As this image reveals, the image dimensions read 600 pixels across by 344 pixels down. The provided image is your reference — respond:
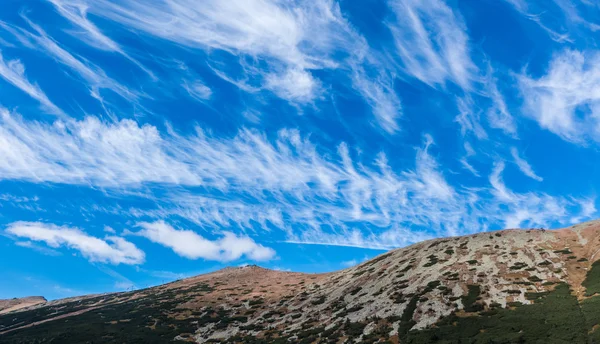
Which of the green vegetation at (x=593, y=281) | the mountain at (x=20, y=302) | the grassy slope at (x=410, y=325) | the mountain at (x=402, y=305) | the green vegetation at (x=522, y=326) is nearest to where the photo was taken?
the green vegetation at (x=522, y=326)

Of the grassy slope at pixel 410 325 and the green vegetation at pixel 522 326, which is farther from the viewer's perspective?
the grassy slope at pixel 410 325

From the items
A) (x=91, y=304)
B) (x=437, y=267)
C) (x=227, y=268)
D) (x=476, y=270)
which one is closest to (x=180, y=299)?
(x=91, y=304)

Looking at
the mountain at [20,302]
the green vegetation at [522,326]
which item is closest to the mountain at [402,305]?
the green vegetation at [522,326]

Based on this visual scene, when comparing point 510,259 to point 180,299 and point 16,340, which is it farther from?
point 16,340

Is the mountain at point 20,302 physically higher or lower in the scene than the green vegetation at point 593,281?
higher

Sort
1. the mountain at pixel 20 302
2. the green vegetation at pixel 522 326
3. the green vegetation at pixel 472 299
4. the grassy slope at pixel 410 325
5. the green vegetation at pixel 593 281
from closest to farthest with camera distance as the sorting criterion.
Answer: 1. the green vegetation at pixel 522 326
2. the grassy slope at pixel 410 325
3. the green vegetation at pixel 593 281
4. the green vegetation at pixel 472 299
5. the mountain at pixel 20 302

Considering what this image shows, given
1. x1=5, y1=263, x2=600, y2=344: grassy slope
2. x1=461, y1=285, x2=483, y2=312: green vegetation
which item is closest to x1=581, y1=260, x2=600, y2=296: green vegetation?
x1=5, y1=263, x2=600, y2=344: grassy slope

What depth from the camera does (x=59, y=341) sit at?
235ft

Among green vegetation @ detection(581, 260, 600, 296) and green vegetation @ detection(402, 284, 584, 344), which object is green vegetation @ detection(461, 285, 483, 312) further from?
green vegetation @ detection(581, 260, 600, 296)

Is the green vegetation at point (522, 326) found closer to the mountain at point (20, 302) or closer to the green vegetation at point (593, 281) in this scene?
the green vegetation at point (593, 281)

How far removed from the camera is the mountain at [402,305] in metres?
50.2

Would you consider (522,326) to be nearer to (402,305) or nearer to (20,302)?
(402,305)

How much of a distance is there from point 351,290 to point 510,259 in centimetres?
3143

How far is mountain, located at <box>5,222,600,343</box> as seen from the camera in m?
50.2
